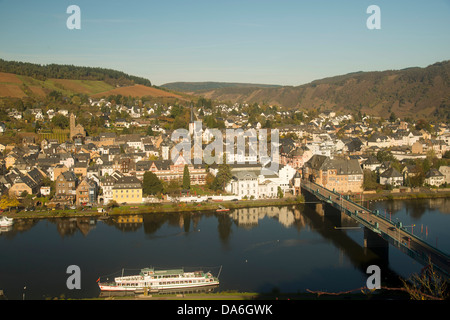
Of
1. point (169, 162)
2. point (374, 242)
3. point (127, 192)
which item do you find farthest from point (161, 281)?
point (169, 162)

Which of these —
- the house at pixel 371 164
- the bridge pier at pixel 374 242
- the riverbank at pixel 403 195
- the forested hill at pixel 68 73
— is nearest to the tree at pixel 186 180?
the riverbank at pixel 403 195

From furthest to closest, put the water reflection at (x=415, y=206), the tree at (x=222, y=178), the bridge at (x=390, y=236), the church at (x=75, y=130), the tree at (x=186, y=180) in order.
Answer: the church at (x=75, y=130) → the tree at (x=222, y=178) → the tree at (x=186, y=180) → the water reflection at (x=415, y=206) → the bridge at (x=390, y=236)

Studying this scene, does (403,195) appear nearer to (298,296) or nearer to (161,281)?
(298,296)

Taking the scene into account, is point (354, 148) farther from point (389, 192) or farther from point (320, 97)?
point (320, 97)

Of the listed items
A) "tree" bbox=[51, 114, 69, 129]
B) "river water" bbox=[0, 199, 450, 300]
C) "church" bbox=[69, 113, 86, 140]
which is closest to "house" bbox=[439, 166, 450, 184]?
"river water" bbox=[0, 199, 450, 300]

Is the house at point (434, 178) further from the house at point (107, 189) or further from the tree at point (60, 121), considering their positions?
the tree at point (60, 121)

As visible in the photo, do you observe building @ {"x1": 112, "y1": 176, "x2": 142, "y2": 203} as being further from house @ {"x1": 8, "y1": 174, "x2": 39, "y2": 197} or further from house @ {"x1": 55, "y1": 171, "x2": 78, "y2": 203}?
house @ {"x1": 8, "y1": 174, "x2": 39, "y2": 197}
